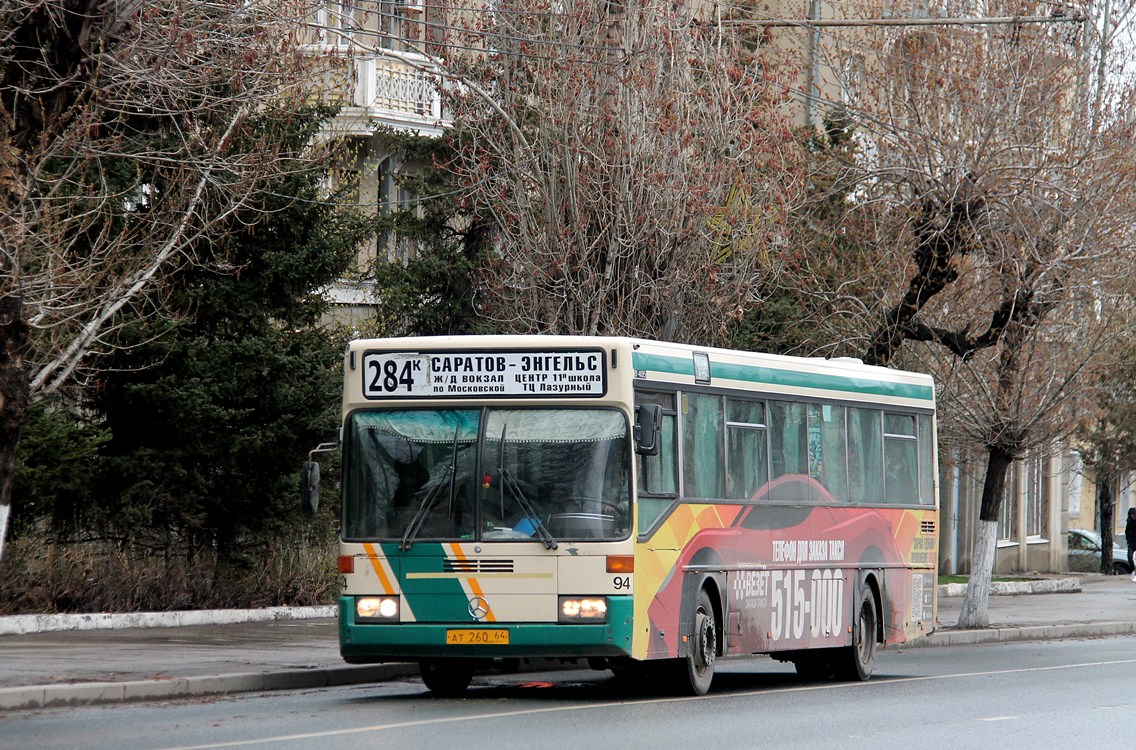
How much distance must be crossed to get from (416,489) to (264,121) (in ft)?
33.5

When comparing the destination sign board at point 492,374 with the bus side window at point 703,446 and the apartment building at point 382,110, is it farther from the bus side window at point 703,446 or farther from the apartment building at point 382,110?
the apartment building at point 382,110

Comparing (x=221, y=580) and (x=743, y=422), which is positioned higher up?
(x=743, y=422)

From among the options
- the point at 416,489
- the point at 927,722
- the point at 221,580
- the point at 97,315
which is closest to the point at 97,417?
the point at 221,580

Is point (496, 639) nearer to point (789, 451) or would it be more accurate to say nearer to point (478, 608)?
point (478, 608)

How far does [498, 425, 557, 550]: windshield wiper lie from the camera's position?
14352mm

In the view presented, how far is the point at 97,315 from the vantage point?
19672 millimetres

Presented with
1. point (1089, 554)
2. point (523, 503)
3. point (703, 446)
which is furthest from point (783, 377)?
point (1089, 554)

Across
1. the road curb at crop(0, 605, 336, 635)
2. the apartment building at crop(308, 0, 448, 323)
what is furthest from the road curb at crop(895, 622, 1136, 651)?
the apartment building at crop(308, 0, 448, 323)

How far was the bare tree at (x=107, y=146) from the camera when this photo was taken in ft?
51.5

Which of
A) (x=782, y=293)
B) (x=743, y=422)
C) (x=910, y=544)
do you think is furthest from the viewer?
(x=782, y=293)

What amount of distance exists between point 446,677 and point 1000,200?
39.6 feet

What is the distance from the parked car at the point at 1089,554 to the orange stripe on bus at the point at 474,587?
1509 inches

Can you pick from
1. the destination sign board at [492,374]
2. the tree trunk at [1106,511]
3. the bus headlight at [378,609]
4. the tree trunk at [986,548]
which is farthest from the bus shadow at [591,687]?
the tree trunk at [1106,511]

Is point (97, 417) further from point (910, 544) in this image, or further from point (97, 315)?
point (910, 544)
